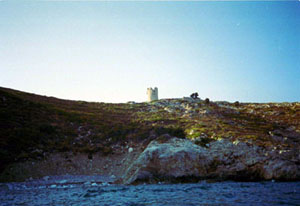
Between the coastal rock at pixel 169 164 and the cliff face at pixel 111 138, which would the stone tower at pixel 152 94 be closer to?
the cliff face at pixel 111 138

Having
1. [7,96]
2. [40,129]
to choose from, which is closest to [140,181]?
[40,129]

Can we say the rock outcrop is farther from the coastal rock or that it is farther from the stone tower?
the stone tower

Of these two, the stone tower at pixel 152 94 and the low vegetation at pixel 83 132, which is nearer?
the low vegetation at pixel 83 132

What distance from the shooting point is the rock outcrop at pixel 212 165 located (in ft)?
70.0

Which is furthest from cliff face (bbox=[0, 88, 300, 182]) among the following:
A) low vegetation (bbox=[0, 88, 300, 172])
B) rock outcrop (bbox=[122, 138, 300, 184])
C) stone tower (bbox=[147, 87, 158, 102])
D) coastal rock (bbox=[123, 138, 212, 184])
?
stone tower (bbox=[147, 87, 158, 102])

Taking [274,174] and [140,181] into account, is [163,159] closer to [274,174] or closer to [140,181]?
[140,181]

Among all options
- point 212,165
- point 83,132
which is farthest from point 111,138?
point 212,165

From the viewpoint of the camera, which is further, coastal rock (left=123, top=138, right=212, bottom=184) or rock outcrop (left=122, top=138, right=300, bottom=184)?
coastal rock (left=123, top=138, right=212, bottom=184)

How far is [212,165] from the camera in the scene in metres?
23.1

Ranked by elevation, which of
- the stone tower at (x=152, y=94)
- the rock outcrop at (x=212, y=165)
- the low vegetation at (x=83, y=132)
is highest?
the stone tower at (x=152, y=94)

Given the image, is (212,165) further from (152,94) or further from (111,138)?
(152,94)

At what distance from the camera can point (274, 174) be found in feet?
68.6

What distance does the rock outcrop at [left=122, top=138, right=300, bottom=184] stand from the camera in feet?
70.0

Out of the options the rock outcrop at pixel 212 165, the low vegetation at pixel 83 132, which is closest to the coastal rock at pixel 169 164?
the rock outcrop at pixel 212 165
